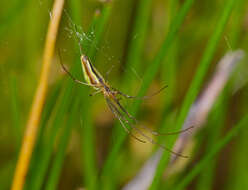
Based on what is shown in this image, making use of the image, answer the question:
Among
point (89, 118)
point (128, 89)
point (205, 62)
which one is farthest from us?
point (128, 89)

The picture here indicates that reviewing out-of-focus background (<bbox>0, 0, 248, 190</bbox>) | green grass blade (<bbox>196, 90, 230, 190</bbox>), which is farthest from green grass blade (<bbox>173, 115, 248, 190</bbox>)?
green grass blade (<bbox>196, 90, 230, 190</bbox>)

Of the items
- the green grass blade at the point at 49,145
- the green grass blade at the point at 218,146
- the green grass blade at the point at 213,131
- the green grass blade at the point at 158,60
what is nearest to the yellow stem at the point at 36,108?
the green grass blade at the point at 49,145

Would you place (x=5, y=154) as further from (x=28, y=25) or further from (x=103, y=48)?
(x=103, y=48)

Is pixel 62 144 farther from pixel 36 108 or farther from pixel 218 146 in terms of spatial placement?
pixel 218 146

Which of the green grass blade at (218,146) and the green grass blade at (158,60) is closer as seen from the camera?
the green grass blade at (158,60)

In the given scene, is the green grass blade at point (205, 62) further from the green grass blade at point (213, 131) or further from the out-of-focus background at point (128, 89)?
the green grass blade at point (213, 131)

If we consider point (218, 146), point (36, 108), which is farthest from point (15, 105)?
point (218, 146)

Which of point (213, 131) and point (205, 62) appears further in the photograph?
point (213, 131)

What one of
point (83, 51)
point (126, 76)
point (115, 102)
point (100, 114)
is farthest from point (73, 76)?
point (100, 114)

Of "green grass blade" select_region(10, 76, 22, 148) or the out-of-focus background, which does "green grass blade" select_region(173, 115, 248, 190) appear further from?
"green grass blade" select_region(10, 76, 22, 148)
